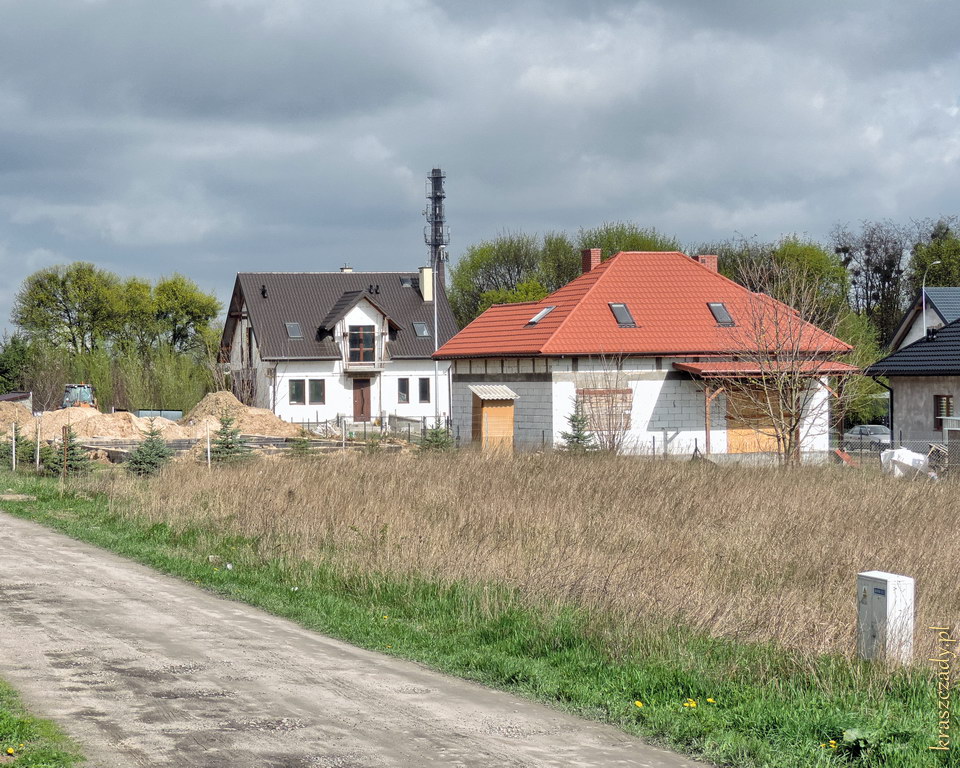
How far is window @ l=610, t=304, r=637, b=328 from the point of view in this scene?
134 ft

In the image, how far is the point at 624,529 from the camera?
1502cm

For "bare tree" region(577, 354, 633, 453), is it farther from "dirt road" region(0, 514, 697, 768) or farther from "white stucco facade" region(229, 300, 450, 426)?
"dirt road" region(0, 514, 697, 768)

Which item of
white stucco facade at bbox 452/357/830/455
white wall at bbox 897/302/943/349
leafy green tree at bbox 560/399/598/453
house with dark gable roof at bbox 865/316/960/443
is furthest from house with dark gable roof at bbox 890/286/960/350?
leafy green tree at bbox 560/399/598/453

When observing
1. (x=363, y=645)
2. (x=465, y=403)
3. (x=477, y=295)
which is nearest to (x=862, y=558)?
(x=363, y=645)

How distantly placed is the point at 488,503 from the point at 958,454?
17895mm

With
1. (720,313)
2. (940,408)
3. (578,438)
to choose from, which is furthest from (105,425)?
(940,408)

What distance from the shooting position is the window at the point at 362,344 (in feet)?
206

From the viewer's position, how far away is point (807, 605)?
10.6 meters

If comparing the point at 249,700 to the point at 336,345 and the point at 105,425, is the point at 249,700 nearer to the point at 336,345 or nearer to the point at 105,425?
the point at 105,425

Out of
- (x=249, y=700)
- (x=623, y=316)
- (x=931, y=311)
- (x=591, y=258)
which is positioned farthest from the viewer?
(x=931, y=311)

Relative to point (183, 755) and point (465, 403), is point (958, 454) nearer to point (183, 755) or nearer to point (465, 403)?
point (465, 403)

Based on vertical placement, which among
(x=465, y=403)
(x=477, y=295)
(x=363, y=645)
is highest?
(x=477, y=295)

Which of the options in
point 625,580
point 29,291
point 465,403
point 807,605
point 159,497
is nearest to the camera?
point 807,605

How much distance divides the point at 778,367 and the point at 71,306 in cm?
6225
